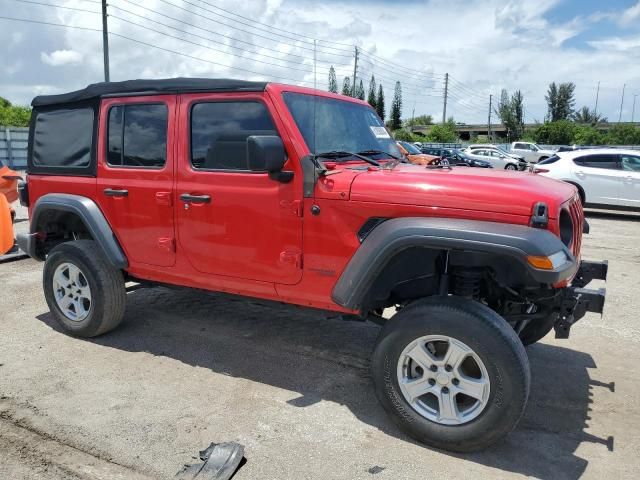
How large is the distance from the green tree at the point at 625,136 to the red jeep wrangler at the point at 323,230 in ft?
223

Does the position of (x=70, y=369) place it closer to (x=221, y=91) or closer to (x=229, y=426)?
(x=229, y=426)

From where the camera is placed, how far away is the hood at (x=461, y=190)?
3.02 m

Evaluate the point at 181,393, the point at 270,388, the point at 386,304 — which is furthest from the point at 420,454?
the point at 181,393

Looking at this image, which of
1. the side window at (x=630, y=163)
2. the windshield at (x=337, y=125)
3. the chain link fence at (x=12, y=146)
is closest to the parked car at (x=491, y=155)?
the side window at (x=630, y=163)

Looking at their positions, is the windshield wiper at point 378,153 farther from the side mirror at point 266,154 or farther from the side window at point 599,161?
the side window at point 599,161

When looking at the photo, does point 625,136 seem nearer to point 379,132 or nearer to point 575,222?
point 379,132

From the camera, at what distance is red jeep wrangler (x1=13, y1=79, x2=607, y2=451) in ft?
9.96

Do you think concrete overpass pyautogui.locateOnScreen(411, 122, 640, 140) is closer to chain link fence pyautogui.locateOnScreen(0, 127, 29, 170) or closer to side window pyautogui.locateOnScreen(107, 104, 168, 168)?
chain link fence pyautogui.locateOnScreen(0, 127, 29, 170)

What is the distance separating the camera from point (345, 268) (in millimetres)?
3414

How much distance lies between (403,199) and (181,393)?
2010 mm

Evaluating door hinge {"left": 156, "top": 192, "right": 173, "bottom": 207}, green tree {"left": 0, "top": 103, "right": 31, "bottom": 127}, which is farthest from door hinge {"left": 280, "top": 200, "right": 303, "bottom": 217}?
green tree {"left": 0, "top": 103, "right": 31, "bottom": 127}

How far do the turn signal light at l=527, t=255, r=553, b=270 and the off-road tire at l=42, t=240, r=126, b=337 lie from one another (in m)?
3.30

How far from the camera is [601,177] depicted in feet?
42.1

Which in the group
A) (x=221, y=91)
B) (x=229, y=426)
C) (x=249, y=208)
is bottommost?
(x=229, y=426)
